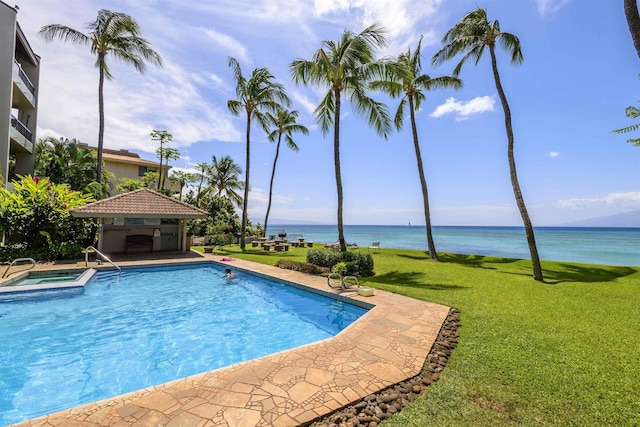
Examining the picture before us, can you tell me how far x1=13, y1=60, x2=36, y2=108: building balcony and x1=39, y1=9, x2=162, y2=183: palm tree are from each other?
2.64 meters

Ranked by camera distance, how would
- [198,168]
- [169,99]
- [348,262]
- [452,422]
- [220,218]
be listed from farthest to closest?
[198,168]
[220,218]
[169,99]
[348,262]
[452,422]

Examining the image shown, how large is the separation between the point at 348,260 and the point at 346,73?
8457 millimetres

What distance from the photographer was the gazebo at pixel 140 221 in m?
14.0

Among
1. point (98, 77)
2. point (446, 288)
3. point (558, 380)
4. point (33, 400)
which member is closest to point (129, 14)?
point (98, 77)

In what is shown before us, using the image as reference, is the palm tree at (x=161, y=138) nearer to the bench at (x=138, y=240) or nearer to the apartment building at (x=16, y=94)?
the apartment building at (x=16, y=94)

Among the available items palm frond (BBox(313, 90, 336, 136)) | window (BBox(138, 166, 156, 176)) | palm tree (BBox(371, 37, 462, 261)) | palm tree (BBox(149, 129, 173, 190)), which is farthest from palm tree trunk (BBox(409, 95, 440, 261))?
window (BBox(138, 166, 156, 176))

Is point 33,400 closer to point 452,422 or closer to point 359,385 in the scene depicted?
point 359,385

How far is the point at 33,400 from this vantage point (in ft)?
12.5

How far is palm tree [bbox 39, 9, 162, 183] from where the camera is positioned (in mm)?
16203

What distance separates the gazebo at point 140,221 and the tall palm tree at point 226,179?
17677 millimetres

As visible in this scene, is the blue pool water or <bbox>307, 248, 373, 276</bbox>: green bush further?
<bbox>307, 248, 373, 276</bbox>: green bush

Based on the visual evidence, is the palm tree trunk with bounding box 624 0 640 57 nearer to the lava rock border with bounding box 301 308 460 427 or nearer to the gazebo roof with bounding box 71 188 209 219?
the lava rock border with bounding box 301 308 460 427

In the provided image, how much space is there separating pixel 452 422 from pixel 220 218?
2854 cm

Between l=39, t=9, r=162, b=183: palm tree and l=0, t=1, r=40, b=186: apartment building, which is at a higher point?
l=39, t=9, r=162, b=183: palm tree
